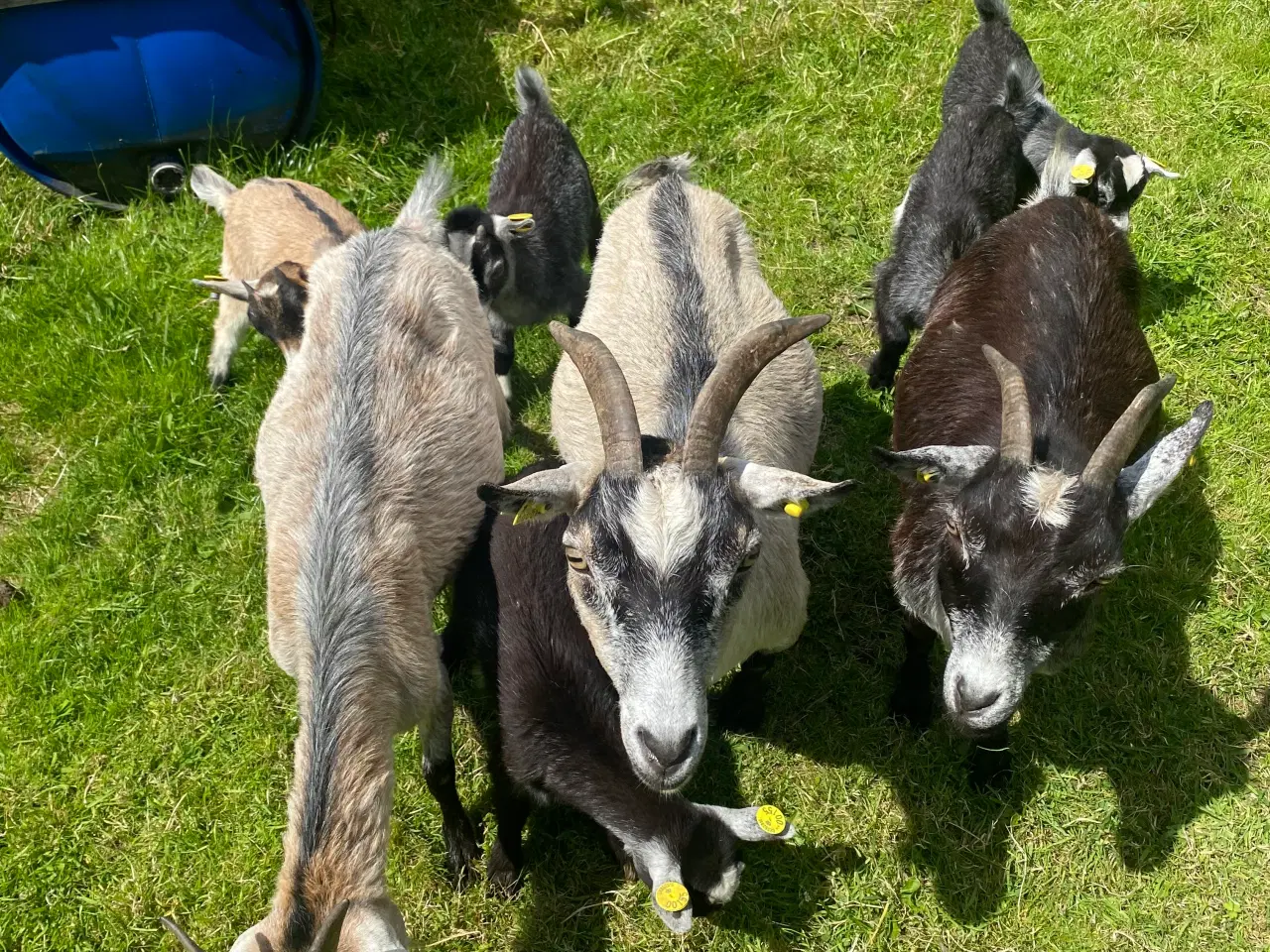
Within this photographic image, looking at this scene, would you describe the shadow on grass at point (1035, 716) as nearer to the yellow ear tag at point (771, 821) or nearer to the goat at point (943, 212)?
the yellow ear tag at point (771, 821)

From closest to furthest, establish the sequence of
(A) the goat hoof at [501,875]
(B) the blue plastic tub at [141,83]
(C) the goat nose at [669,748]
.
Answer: (C) the goat nose at [669,748] < (A) the goat hoof at [501,875] < (B) the blue plastic tub at [141,83]

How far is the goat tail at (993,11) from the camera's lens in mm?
6125

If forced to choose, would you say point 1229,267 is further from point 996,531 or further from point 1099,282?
point 996,531

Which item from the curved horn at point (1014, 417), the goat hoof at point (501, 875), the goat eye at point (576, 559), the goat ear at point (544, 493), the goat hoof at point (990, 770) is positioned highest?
the curved horn at point (1014, 417)

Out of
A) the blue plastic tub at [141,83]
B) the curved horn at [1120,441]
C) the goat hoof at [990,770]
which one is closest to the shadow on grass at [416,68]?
the blue plastic tub at [141,83]

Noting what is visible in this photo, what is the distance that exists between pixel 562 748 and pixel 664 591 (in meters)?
0.92

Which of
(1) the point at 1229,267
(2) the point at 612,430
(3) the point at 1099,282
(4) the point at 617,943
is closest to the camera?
(2) the point at 612,430

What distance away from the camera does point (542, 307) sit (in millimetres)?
5555

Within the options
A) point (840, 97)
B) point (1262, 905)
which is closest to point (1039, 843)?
point (1262, 905)

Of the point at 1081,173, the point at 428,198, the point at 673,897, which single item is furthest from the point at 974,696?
the point at 428,198

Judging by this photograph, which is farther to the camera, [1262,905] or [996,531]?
[1262,905]

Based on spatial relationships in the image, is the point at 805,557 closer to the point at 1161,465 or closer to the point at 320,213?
the point at 1161,465

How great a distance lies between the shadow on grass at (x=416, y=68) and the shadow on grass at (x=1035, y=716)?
155 inches

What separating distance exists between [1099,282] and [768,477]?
2023 millimetres
